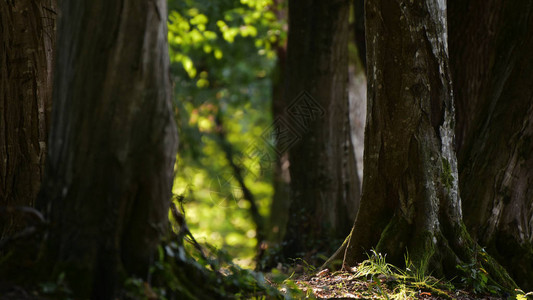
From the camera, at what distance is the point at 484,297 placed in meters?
4.42

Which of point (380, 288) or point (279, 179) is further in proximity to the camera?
point (279, 179)

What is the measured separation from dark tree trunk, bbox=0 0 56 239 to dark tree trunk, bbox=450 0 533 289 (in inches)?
165

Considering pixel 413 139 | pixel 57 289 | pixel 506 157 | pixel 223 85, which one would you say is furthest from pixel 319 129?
pixel 223 85

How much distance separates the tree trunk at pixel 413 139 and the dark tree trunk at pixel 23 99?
9.23 feet

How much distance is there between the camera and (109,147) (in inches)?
120

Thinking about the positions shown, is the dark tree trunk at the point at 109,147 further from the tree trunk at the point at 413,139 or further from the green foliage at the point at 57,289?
the tree trunk at the point at 413,139

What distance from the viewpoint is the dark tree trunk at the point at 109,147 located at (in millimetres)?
3014

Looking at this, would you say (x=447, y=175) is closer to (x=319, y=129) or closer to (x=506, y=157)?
(x=506, y=157)

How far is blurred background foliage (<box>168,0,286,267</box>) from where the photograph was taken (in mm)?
11797

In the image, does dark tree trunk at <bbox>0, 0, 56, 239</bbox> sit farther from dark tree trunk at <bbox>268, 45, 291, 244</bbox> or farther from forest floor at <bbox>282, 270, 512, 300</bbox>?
dark tree trunk at <bbox>268, 45, 291, 244</bbox>

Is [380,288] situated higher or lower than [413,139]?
lower

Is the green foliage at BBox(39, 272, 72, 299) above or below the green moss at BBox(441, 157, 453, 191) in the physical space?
below

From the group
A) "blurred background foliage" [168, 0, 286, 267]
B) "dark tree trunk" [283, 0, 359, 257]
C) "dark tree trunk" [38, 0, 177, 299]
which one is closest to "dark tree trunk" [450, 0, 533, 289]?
"dark tree trunk" [283, 0, 359, 257]

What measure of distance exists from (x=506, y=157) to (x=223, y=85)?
39.4 ft
